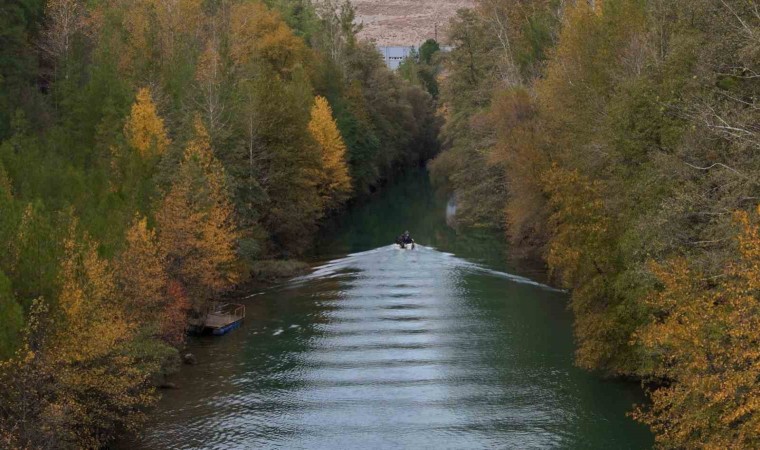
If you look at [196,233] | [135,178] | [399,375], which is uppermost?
[135,178]

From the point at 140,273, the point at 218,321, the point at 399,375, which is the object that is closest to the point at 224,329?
the point at 218,321

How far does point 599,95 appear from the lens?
52031mm

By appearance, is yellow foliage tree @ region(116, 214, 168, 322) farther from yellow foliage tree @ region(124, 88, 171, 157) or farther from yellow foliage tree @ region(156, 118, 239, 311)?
yellow foliage tree @ region(124, 88, 171, 157)

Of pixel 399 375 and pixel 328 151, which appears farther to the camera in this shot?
pixel 328 151

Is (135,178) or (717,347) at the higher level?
(135,178)

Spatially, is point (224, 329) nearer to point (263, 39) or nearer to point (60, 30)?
point (60, 30)

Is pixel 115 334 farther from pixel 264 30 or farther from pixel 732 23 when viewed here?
pixel 264 30

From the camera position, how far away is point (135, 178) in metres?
52.8

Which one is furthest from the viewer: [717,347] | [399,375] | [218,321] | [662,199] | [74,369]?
[218,321]

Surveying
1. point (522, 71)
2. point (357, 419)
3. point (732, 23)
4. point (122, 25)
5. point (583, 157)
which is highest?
point (122, 25)

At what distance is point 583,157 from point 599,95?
19.9ft

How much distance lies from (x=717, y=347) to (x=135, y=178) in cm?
3735

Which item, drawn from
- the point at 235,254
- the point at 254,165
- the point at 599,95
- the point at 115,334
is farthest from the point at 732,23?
the point at 254,165

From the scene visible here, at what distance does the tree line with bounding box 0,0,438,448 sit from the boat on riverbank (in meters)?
1.71
